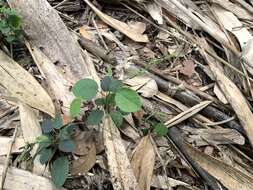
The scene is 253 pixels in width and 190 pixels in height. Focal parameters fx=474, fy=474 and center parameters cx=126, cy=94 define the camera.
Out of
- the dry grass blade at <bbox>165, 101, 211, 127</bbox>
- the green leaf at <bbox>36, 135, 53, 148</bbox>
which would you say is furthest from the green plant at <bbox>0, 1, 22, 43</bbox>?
the dry grass blade at <bbox>165, 101, 211, 127</bbox>

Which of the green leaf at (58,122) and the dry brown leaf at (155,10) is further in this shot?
the dry brown leaf at (155,10)

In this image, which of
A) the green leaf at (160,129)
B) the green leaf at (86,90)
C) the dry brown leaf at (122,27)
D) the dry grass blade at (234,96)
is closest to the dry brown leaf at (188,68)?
the dry grass blade at (234,96)

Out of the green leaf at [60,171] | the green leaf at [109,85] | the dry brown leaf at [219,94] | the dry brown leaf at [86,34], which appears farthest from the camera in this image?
the dry brown leaf at [86,34]

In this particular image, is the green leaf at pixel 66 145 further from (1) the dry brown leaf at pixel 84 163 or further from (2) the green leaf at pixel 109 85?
(2) the green leaf at pixel 109 85

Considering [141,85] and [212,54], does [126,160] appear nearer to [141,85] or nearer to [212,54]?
[141,85]

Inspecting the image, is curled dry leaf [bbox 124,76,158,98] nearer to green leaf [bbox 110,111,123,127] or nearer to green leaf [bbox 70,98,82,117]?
green leaf [bbox 110,111,123,127]

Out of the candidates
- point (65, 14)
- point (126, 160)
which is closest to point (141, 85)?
point (126, 160)

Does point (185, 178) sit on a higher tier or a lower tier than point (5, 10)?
lower
